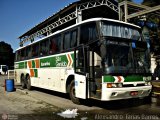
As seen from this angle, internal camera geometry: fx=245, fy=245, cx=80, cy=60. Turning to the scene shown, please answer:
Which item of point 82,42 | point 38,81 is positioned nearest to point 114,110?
point 82,42

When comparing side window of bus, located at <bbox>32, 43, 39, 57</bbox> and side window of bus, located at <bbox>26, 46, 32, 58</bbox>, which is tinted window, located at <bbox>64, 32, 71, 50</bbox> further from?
side window of bus, located at <bbox>26, 46, 32, 58</bbox>

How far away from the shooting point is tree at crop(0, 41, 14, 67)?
7150 cm

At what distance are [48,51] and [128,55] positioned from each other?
5511 mm

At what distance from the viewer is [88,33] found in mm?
9594

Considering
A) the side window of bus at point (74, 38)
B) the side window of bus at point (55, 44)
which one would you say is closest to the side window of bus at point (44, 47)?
the side window of bus at point (55, 44)

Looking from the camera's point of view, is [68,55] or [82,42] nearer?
[82,42]

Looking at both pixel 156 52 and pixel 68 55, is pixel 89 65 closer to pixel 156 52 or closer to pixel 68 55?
pixel 68 55

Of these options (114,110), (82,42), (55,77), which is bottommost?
(114,110)

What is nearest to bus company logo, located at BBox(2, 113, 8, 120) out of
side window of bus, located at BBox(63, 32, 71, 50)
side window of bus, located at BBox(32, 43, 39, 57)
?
side window of bus, located at BBox(63, 32, 71, 50)

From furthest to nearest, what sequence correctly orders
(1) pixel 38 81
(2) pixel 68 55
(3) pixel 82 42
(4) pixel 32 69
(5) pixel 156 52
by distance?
(5) pixel 156 52, (4) pixel 32 69, (1) pixel 38 81, (2) pixel 68 55, (3) pixel 82 42

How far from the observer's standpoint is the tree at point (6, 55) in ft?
235

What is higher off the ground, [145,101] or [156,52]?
[156,52]

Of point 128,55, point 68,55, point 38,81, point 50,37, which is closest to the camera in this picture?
point 128,55

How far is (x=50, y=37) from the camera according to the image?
13242mm
